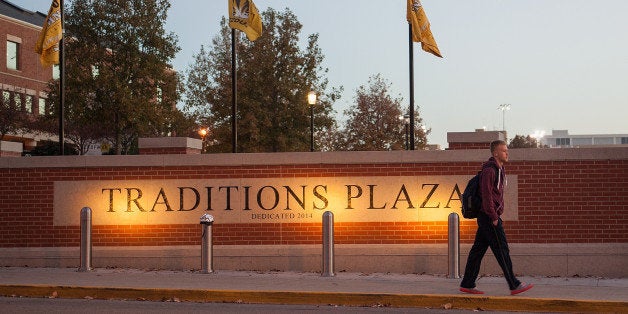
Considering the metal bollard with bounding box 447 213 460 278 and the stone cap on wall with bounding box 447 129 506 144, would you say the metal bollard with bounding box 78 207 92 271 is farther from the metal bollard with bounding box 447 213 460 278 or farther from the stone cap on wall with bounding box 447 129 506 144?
the stone cap on wall with bounding box 447 129 506 144

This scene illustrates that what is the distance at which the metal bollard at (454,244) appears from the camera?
46.2 ft

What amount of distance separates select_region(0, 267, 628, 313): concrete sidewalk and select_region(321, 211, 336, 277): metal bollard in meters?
0.20

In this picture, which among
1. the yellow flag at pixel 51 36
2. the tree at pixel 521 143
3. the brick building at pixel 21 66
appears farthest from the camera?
the tree at pixel 521 143

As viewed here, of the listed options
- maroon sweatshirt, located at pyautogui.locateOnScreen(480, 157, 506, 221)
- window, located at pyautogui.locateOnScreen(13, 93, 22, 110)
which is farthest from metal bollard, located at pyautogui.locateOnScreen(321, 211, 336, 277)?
window, located at pyautogui.locateOnScreen(13, 93, 22, 110)

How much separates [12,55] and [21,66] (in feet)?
2.93

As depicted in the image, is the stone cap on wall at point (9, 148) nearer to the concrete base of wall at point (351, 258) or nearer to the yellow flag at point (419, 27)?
the concrete base of wall at point (351, 258)

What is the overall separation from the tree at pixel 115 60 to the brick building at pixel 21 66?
11971mm

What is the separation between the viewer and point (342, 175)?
15.7 m

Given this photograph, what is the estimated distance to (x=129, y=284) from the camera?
1286 centimetres

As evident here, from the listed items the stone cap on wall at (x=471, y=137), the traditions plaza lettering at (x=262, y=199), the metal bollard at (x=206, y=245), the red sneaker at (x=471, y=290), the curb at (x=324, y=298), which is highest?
the stone cap on wall at (x=471, y=137)

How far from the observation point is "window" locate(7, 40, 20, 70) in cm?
5581

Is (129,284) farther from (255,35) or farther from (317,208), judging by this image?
(255,35)

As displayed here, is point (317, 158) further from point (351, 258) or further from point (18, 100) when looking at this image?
point (18, 100)

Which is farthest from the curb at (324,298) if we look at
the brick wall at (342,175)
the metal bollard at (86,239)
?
the brick wall at (342,175)
